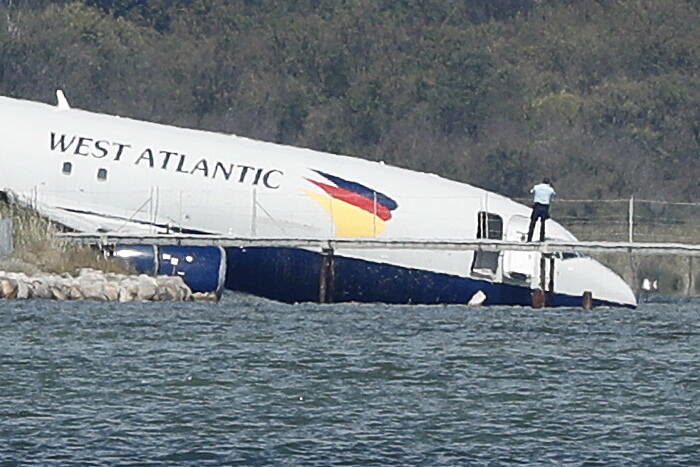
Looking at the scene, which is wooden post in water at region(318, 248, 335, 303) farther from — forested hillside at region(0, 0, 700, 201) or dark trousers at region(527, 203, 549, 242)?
forested hillside at region(0, 0, 700, 201)

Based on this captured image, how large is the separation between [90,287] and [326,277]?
18.9 ft

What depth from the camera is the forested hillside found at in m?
93.7

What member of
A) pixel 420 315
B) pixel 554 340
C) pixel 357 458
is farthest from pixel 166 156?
pixel 357 458

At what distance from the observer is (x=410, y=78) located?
321 feet

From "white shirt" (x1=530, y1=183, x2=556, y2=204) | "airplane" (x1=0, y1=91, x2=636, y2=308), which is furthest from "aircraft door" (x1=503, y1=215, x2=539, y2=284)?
"white shirt" (x1=530, y1=183, x2=556, y2=204)

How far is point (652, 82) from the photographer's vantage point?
9812cm

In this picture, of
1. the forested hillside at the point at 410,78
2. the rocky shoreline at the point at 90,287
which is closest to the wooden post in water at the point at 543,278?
the rocky shoreline at the point at 90,287

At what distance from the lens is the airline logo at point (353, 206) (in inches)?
2110

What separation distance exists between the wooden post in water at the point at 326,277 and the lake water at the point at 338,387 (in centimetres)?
478

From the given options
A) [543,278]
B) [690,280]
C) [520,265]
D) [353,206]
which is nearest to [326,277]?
[353,206]

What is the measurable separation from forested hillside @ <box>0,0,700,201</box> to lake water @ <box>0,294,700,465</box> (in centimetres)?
4571

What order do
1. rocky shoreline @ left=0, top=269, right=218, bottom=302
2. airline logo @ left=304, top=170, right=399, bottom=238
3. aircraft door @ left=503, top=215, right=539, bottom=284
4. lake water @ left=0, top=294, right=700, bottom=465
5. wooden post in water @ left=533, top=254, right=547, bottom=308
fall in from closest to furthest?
lake water @ left=0, top=294, right=700, bottom=465
rocky shoreline @ left=0, top=269, right=218, bottom=302
wooden post in water @ left=533, top=254, right=547, bottom=308
airline logo @ left=304, top=170, right=399, bottom=238
aircraft door @ left=503, top=215, right=539, bottom=284

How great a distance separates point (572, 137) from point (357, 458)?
68.8m

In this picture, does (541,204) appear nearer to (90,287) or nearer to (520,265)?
(520,265)
